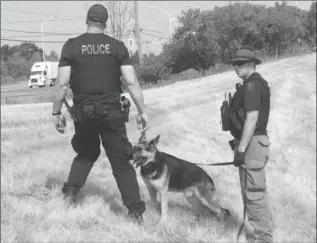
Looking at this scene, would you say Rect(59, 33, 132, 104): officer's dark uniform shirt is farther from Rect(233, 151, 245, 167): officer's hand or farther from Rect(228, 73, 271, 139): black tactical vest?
Rect(233, 151, 245, 167): officer's hand

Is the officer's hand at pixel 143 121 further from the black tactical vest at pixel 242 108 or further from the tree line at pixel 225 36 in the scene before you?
the tree line at pixel 225 36

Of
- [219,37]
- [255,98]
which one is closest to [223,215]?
[255,98]

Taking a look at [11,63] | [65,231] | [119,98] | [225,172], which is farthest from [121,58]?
[11,63]

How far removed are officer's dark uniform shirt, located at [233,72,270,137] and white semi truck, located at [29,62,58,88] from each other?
45.7 metres

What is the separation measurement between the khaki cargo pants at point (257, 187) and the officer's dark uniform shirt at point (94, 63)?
133 cm

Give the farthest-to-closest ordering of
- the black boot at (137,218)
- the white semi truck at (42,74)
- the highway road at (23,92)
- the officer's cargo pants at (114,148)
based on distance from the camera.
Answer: the white semi truck at (42,74) → the highway road at (23,92) → the black boot at (137,218) → the officer's cargo pants at (114,148)

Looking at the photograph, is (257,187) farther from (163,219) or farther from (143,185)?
(143,185)

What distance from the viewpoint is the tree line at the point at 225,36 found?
29500 mm

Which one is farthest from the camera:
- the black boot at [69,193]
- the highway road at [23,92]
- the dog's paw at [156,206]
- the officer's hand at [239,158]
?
the highway road at [23,92]

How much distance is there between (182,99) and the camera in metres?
15.2

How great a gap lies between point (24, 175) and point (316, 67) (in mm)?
21527

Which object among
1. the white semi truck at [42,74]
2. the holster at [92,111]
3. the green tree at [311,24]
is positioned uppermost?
the green tree at [311,24]

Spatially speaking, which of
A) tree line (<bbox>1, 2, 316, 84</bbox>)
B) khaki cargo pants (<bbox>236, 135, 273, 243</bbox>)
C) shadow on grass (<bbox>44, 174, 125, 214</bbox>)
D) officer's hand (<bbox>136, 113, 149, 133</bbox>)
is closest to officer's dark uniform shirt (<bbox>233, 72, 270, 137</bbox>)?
khaki cargo pants (<bbox>236, 135, 273, 243</bbox>)

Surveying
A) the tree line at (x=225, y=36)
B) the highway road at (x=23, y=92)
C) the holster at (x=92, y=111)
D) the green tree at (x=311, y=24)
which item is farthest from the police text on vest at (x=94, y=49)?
the green tree at (x=311, y=24)
